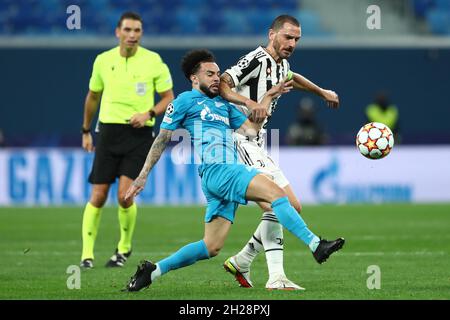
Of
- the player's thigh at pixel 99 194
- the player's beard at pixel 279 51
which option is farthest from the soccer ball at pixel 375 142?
the player's thigh at pixel 99 194

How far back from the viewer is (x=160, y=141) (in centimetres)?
808

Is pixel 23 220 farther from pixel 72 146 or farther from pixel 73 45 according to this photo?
pixel 73 45

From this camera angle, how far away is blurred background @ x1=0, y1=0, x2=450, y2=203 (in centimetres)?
2311

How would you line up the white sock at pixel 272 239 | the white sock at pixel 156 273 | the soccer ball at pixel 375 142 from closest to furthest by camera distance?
the white sock at pixel 156 273 < the white sock at pixel 272 239 < the soccer ball at pixel 375 142

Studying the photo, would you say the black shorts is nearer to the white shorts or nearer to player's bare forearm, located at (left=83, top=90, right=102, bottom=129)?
player's bare forearm, located at (left=83, top=90, right=102, bottom=129)

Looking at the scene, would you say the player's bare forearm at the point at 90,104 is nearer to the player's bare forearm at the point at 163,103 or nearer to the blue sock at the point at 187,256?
the player's bare forearm at the point at 163,103

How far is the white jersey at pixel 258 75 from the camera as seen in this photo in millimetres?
8594

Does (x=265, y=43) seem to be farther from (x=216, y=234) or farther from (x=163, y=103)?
(x=216, y=234)

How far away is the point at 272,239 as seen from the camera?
28.0 ft

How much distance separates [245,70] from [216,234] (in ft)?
4.65

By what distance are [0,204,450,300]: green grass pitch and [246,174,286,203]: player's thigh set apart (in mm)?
739

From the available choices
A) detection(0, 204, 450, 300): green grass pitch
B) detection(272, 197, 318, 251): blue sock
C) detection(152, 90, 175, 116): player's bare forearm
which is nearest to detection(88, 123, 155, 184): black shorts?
detection(152, 90, 175, 116): player's bare forearm

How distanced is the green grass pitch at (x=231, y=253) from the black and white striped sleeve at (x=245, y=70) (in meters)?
1.73

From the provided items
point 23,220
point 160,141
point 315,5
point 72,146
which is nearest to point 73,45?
point 72,146
